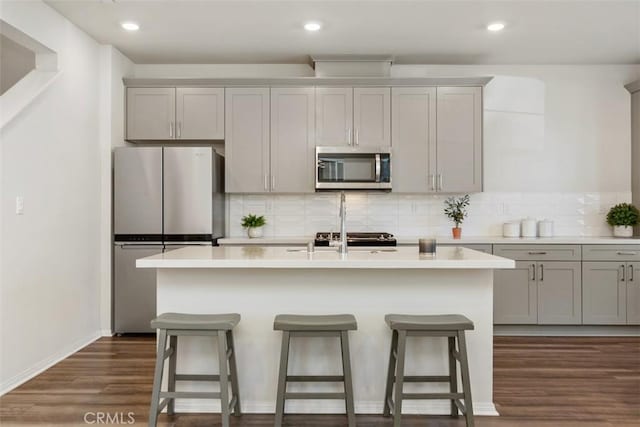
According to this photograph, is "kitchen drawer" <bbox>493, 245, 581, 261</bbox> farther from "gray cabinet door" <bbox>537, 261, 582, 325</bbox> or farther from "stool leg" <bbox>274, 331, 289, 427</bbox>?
"stool leg" <bbox>274, 331, 289, 427</bbox>

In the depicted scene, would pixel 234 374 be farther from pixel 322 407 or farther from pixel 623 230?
pixel 623 230

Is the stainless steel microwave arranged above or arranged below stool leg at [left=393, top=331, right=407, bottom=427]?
above

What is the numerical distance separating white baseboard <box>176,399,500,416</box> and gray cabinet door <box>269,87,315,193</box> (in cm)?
230

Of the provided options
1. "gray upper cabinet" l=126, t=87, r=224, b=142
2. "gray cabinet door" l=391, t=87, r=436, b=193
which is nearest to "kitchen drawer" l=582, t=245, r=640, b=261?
"gray cabinet door" l=391, t=87, r=436, b=193

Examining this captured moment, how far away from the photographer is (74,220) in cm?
378

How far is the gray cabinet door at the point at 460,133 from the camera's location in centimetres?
451

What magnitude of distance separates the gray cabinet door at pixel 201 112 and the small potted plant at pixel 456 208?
2.40 metres

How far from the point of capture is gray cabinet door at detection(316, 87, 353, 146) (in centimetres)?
451

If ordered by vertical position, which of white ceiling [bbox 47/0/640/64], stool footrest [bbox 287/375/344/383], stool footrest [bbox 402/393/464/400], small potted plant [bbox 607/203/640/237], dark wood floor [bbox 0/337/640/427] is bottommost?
dark wood floor [bbox 0/337/640/427]

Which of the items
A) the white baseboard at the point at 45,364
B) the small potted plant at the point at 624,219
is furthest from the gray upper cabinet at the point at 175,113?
the small potted plant at the point at 624,219

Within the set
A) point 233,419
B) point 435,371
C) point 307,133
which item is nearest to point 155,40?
point 307,133

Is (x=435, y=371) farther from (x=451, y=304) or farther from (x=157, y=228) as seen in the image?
(x=157, y=228)

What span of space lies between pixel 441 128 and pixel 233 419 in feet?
10.6

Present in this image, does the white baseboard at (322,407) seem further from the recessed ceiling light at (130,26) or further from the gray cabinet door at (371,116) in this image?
the recessed ceiling light at (130,26)
